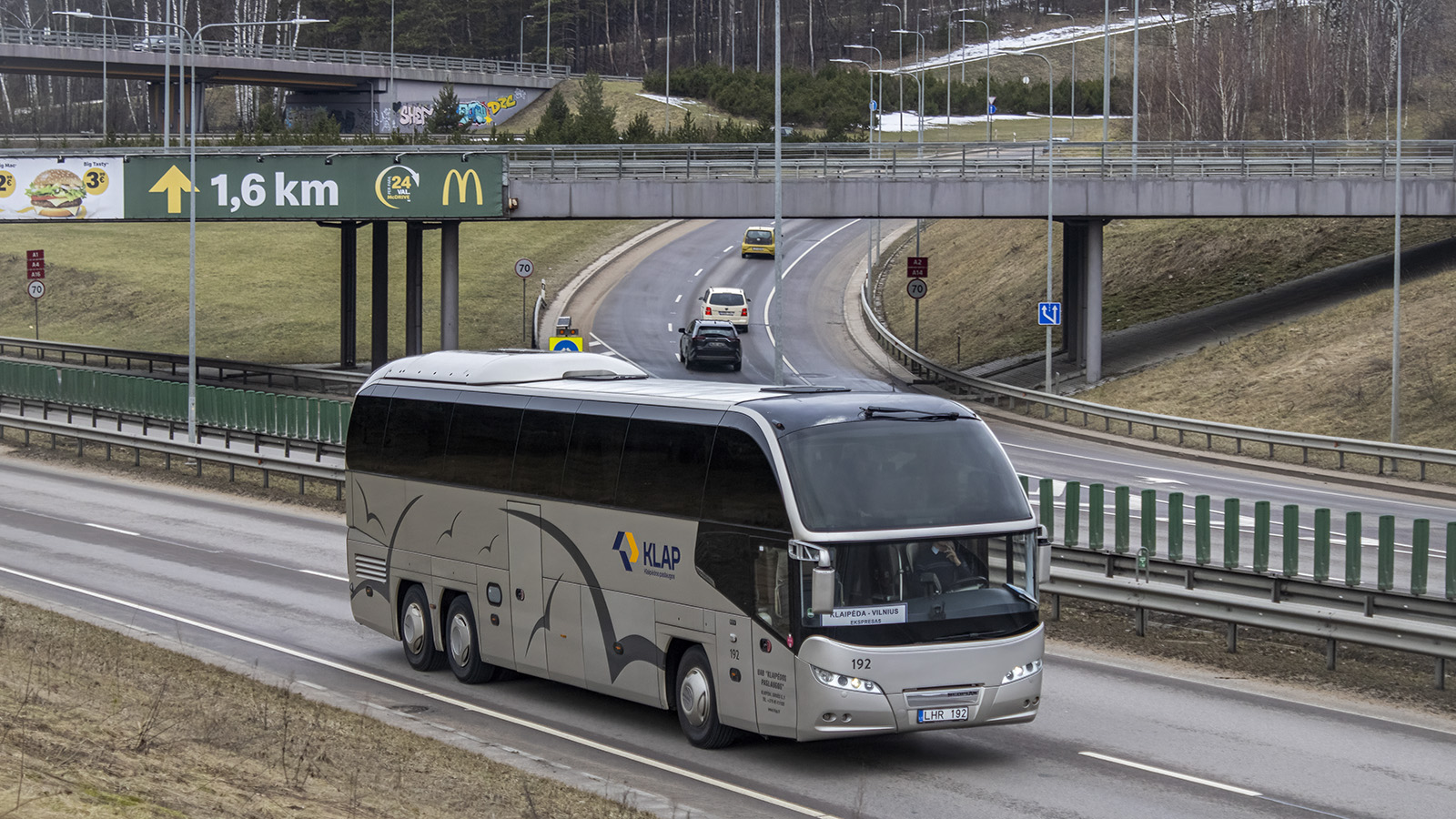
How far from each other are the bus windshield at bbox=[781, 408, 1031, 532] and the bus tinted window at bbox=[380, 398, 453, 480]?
17.4ft

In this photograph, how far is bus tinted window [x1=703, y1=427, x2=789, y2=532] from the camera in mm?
11820

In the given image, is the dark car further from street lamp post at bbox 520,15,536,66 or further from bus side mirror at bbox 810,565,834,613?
street lamp post at bbox 520,15,536,66

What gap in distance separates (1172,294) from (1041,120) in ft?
226

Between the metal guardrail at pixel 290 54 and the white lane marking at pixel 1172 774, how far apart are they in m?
92.6

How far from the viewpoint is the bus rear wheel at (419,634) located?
1619cm

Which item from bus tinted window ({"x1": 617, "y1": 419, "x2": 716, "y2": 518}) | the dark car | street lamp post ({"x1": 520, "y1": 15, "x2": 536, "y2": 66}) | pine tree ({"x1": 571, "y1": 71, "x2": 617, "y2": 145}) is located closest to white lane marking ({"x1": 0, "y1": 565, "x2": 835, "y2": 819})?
bus tinted window ({"x1": 617, "y1": 419, "x2": 716, "y2": 518})

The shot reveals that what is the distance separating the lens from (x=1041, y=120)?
120m

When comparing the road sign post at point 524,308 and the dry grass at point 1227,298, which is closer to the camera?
the dry grass at point 1227,298

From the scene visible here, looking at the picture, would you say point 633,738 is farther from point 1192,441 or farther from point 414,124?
point 414,124

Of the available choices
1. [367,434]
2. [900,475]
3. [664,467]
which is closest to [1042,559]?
[900,475]

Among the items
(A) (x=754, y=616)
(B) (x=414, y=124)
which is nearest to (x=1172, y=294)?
(A) (x=754, y=616)

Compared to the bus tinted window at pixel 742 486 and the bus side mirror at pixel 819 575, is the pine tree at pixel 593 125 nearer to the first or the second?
the bus tinted window at pixel 742 486

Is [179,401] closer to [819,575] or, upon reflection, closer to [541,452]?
[541,452]

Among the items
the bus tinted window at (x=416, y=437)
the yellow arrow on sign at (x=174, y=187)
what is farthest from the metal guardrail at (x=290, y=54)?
the bus tinted window at (x=416, y=437)
